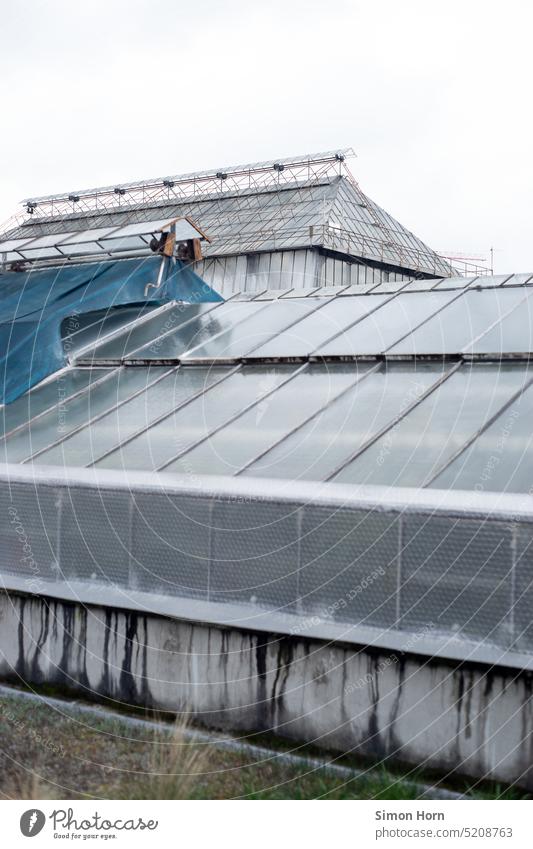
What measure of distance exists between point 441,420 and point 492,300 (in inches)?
188

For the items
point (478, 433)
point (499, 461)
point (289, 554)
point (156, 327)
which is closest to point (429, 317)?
point (478, 433)

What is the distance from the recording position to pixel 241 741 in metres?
8.75

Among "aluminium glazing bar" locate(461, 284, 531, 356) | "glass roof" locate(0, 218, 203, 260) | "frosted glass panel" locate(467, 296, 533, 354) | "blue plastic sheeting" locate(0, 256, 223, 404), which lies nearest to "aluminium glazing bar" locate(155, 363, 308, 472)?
"aluminium glazing bar" locate(461, 284, 531, 356)

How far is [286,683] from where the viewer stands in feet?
29.0

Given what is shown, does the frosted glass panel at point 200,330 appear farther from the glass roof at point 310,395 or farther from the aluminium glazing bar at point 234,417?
the aluminium glazing bar at point 234,417

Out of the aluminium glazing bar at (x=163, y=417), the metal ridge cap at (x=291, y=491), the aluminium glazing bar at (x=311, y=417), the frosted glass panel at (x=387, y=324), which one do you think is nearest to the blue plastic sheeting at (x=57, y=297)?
the aluminium glazing bar at (x=163, y=417)

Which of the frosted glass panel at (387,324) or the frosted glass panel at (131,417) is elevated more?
the frosted glass panel at (387,324)

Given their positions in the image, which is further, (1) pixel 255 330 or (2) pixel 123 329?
(2) pixel 123 329

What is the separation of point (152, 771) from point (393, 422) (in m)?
4.40

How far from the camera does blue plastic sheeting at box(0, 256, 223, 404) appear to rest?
1441 centimetres

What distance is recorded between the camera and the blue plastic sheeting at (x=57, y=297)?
14.4 meters
